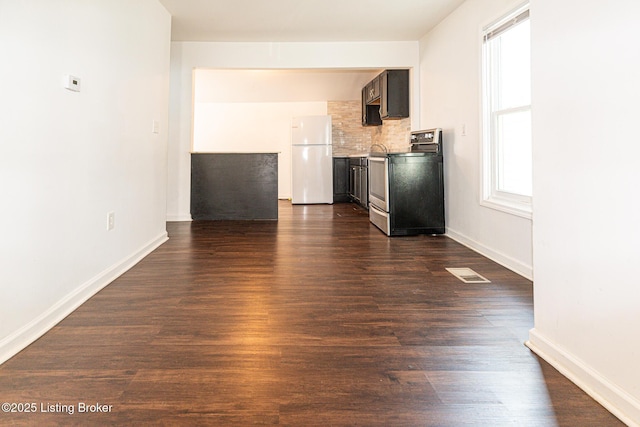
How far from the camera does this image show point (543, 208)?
1.62 meters

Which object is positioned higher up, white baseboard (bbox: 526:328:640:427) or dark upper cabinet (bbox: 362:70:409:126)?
dark upper cabinet (bbox: 362:70:409:126)

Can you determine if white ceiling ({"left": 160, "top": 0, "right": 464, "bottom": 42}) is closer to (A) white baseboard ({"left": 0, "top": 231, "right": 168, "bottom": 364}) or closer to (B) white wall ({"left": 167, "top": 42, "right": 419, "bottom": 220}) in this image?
(B) white wall ({"left": 167, "top": 42, "right": 419, "bottom": 220})

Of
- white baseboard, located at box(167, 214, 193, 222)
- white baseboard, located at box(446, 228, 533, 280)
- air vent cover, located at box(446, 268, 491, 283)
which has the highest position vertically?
white baseboard, located at box(167, 214, 193, 222)

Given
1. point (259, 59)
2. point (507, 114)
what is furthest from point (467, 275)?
point (259, 59)

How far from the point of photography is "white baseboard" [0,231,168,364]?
5.40 ft

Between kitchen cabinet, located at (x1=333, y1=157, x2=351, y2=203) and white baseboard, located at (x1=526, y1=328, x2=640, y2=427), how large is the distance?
6.32 meters

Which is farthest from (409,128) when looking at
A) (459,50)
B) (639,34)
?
(639,34)

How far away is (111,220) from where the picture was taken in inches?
109

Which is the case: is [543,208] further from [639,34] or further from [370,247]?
[370,247]

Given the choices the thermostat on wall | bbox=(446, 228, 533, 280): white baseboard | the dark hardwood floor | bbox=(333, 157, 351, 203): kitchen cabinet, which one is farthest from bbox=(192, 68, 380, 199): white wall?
the thermostat on wall

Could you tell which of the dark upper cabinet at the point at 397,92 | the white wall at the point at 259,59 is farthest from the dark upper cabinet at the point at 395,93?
the white wall at the point at 259,59

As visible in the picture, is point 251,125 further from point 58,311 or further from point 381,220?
point 58,311

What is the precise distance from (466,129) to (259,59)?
283 centimetres

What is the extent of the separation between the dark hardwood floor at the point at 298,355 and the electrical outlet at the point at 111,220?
0.36 metres
